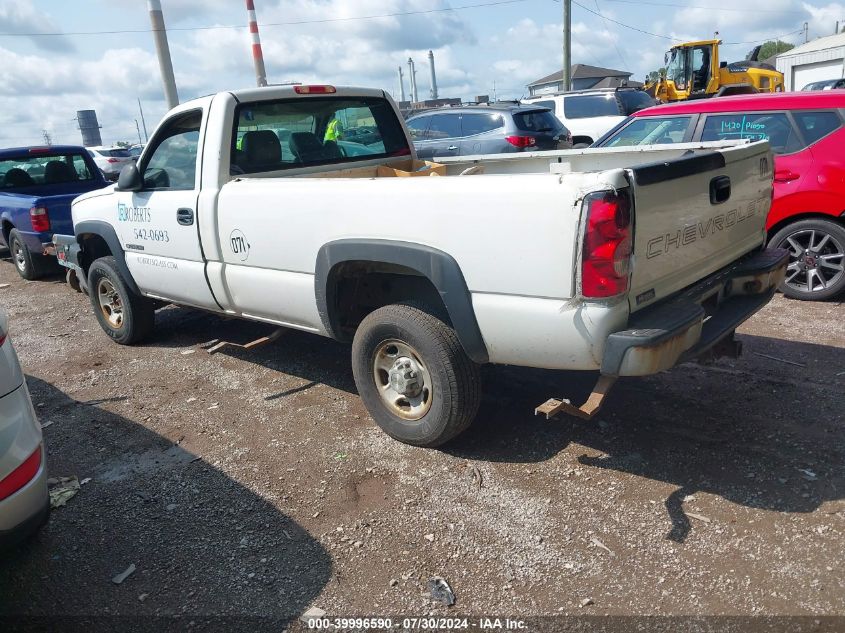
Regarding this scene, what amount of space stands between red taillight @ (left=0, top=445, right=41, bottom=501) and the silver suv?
9.17 metres

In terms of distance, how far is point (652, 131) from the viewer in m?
6.68

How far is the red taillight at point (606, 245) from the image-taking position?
278 centimetres

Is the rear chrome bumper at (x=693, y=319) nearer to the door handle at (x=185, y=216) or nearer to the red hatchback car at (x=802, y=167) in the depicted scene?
the red hatchback car at (x=802, y=167)

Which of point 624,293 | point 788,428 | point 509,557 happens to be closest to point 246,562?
point 509,557

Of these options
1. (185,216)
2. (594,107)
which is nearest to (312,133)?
(185,216)

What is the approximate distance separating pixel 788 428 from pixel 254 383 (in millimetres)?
3479

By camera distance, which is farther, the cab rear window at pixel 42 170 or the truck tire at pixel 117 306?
the cab rear window at pixel 42 170

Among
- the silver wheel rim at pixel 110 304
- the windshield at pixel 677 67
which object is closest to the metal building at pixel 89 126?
the windshield at pixel 677 67

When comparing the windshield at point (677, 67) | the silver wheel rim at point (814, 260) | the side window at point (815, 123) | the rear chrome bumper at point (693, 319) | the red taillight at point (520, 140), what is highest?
the windshield at point (677, 67)

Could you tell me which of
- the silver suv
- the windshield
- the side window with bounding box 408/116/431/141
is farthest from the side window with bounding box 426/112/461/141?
the windshield

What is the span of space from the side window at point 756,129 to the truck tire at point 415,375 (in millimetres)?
3974

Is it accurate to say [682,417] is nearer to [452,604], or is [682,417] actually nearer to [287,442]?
[452,604]

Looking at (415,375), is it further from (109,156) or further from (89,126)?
(89,126)

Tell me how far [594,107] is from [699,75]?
367 inches
